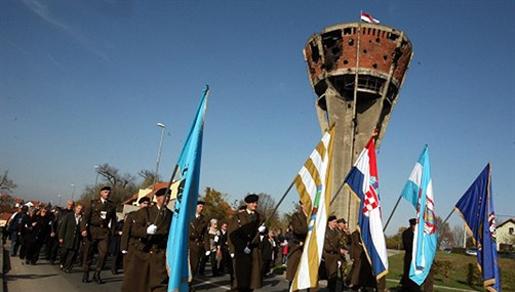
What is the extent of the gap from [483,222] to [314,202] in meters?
4.85

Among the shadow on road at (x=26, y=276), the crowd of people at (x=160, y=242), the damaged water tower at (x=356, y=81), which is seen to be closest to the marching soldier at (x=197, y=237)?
the crowd of people at (x=160, y=242)

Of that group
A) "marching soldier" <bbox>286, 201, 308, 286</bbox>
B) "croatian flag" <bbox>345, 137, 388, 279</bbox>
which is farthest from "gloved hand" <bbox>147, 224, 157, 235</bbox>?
"croatian flag" <bbox>345, 137, 388, 279</bbox>

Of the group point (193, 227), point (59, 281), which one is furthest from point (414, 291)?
point (59, 281)

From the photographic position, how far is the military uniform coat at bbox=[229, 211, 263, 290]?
7934mm

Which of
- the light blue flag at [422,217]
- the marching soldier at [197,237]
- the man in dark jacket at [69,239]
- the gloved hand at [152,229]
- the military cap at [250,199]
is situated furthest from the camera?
the man in dark jacket at [69,239]

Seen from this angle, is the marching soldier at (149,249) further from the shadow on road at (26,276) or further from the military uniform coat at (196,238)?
the shadow on road at (26,276)

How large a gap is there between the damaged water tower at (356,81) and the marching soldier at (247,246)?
102 feet

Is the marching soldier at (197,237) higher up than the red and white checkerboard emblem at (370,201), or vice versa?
the red and white checkerboard emblem at (370,201)

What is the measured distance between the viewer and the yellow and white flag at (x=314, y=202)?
6.72 meters

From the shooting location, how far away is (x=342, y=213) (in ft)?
126

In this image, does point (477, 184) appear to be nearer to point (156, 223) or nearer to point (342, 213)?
point (156, 223)

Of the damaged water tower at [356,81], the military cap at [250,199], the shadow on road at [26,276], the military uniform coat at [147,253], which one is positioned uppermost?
the damaged water tower at [356,81]

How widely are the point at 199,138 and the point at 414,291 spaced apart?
7303 millimetres

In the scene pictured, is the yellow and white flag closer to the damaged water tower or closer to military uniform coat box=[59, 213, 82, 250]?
military uniform coat box=[59, 213, 82, 250]
